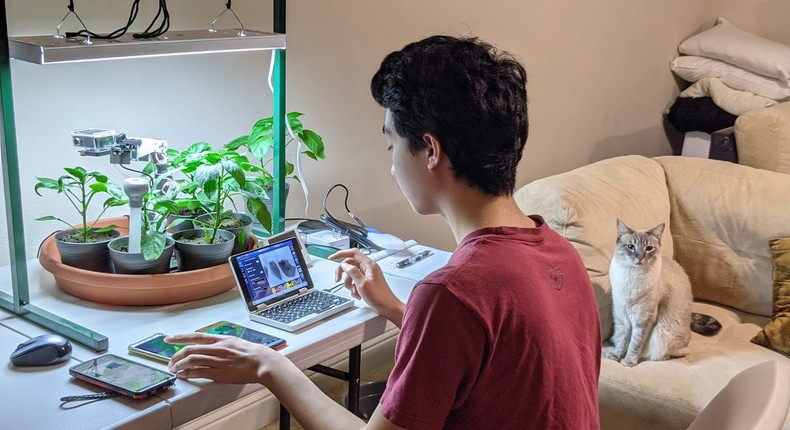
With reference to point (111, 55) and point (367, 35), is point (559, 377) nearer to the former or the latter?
point (111, 55)

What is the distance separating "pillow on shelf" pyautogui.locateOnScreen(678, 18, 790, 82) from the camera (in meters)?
3.71

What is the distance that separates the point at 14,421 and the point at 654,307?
62.8 inches

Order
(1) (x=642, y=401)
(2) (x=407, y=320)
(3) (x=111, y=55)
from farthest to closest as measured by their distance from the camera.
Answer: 1. (1) (x=642, y=401)
2. (3) (x=111, y=55)
3. (2) (x=407, y=320)

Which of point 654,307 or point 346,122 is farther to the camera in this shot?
point 346,122

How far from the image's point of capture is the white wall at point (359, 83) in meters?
1.88

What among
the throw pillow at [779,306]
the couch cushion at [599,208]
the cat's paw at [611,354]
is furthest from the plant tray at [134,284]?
the throw pillow at [779,306]

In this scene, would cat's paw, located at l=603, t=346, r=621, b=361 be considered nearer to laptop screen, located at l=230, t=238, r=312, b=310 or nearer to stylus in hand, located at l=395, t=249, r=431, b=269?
stylus in hand, located at l=395, t=249, r=431, b=269

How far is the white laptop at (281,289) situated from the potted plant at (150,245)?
0.14 metres

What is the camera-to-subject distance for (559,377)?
115 centimetres

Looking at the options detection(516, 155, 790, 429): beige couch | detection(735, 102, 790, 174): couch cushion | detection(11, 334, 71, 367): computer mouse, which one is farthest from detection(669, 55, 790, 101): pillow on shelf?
Answer: detection(11, 334, 71, 367): computer mouse

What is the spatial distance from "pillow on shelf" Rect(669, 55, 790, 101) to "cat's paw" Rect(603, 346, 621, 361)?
1.93m

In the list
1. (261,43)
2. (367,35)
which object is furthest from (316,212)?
(261,43)

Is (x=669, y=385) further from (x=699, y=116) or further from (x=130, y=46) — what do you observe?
(x=699, y=116)

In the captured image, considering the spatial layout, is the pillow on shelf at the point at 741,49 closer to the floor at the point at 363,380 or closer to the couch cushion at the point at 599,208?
the couch cushion at the point at 599,208
